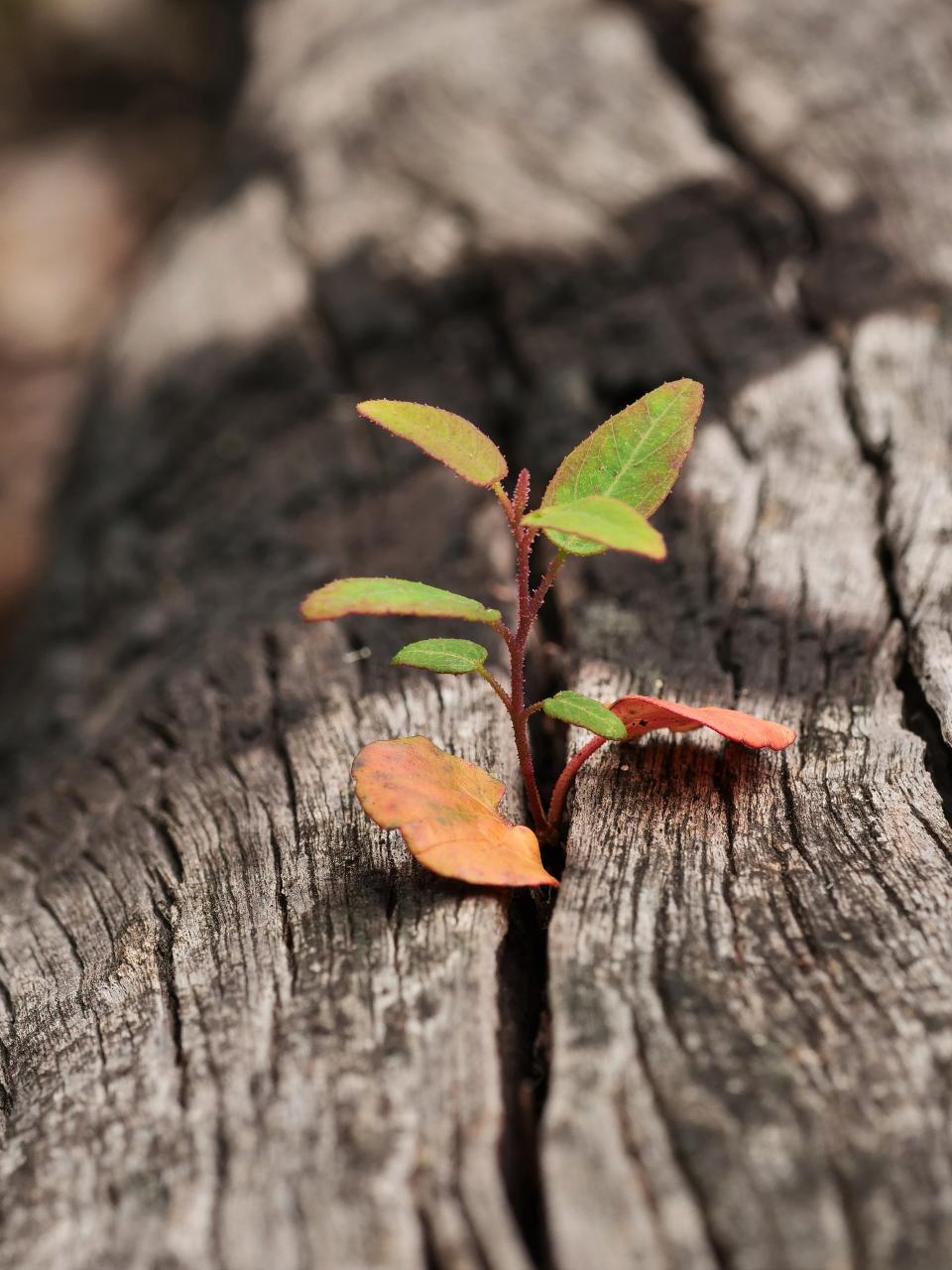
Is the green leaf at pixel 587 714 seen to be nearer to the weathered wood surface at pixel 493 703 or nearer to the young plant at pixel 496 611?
the young plant at pixel 496 611

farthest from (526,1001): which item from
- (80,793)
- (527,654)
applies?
(80,793)

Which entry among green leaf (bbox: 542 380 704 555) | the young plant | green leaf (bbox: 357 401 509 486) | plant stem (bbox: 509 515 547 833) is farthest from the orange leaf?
green leaf (bbox: 357 401 509 486)

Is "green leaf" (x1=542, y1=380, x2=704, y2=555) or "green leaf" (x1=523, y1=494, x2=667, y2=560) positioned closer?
"green leaf" (x1=523, y1=494, x2=667, y2=560)

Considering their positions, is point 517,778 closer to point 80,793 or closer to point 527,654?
point 527,654

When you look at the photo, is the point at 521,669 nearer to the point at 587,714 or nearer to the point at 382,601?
the point at 587,714

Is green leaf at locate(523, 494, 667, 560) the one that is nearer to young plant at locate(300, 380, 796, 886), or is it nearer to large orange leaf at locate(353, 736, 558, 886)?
young plant at locate(300, 380, 796, 886)

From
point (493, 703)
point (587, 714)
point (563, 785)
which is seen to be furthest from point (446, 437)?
point (493, 703)

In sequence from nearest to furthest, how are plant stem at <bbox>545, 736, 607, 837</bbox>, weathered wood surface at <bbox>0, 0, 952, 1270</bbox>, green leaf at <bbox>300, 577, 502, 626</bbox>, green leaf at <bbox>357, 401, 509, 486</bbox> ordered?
weathered wood surface at <bbox>0, 0, 952, 1270</bbox> → green leaf at <bbox>300, 577, 502, 626</bbox> → green leaf at <bbox>357, 401, 509, 486</bbox> → plant stem at <bbox>545, 736, 607, 837</bbox>
